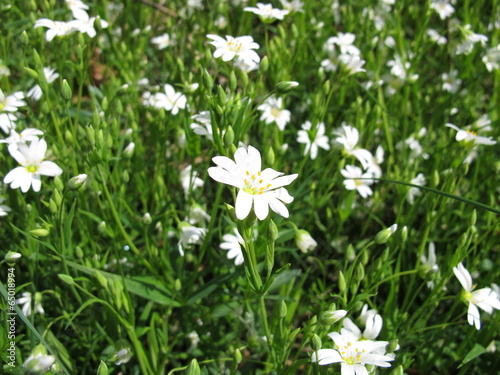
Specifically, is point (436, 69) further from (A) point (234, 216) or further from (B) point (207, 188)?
(A) point (234, 216)

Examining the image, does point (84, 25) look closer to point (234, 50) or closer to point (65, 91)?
point (65, 91)

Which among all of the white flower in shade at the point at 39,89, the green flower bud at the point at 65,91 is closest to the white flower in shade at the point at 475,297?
the green flower bud at the point at 65,91

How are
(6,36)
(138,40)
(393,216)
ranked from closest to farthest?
(6,36) < (393,216) < (138,40)

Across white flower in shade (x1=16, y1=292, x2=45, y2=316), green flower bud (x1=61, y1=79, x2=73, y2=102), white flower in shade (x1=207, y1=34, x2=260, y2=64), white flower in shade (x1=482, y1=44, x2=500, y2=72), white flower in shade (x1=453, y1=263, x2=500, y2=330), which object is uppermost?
white flower in shade (x1=207, y1=34, x2=260, y2=64)

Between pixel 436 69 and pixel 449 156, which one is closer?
pixel 449 156

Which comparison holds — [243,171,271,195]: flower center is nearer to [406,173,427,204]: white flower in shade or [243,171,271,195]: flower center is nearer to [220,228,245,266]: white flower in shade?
[220,228,245,266]: white flower in shade

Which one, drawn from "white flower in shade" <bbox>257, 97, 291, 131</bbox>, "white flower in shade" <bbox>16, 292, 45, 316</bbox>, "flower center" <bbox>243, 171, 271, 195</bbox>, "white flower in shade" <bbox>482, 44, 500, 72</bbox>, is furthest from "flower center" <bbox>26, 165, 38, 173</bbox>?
"white flower in shade" <bbox>482, 44, 500, 72</bbox>

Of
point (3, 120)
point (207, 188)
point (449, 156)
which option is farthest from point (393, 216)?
point (3, 120)
